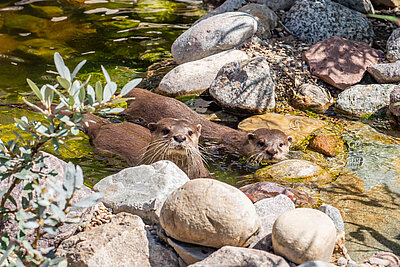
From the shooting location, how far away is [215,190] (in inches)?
105

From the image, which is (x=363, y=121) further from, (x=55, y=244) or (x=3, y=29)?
(x=3, y=29)

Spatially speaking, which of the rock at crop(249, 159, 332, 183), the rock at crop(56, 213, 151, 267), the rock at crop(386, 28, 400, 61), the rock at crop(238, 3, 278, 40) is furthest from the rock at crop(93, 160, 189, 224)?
the rock at crop(238, 3, 278, 40)

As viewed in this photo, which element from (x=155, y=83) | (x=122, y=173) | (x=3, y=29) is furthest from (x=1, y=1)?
(x=122, y=173)

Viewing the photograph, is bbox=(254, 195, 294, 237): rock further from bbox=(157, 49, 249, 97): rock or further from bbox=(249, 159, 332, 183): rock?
bbox=(157, 49, 249, 97): rock

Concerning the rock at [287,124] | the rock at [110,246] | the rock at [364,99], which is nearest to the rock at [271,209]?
the rock at [110,246]

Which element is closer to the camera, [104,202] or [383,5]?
[104,202]

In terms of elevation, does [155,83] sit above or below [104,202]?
below

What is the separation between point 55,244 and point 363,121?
4.21 m

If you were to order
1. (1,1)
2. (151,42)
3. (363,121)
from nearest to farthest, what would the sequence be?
(363,121) < (151,42) < (1,1)

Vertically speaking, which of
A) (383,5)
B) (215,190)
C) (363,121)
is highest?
(215,190)

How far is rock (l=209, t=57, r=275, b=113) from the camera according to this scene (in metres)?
6.23

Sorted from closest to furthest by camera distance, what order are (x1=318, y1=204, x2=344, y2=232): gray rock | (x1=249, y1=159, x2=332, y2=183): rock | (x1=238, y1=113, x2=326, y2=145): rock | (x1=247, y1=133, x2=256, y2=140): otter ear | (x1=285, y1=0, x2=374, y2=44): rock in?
(x1=318, y1=204, x2=344, y2=232): gray rock, (x1=249, y1=159, x2=332, y2=183): rock, (x1=247, y1=133, x2=256, y2=140): otter ear, (x1=238, y1=113, x2=326, y2=145): rock, (x1=285, y1=0, x2=374, y2=44): rock

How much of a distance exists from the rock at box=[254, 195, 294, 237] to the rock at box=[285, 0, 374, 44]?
4757 millimetres

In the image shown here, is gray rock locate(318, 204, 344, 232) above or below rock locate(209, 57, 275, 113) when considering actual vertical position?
above
